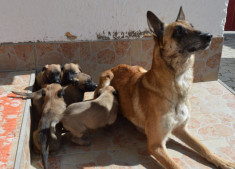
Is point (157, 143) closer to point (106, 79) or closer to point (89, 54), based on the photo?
point (106, 79)

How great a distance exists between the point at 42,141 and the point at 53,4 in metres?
2.28

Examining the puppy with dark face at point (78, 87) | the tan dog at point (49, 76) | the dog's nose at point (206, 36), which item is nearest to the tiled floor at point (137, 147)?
the puppy with dark face at point (78, 87)

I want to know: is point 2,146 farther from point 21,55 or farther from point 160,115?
point 21,55

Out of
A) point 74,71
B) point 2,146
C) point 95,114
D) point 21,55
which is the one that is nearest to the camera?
point 2,146

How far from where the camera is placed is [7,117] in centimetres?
281

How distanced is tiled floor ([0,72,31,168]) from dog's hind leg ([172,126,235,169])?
6.29 ft

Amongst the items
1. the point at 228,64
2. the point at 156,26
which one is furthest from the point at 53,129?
the point at 228,64

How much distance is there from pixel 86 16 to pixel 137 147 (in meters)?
2.31

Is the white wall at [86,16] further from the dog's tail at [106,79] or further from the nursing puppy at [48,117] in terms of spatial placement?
the nursing puppy at [48,117]

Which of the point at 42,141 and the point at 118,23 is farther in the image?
the point at 118,23

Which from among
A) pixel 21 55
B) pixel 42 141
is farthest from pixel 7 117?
pixel 21 55

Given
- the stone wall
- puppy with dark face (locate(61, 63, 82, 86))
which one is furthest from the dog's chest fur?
the stone wall

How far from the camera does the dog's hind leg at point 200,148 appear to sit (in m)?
2.72

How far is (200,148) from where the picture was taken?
A: 292 cm
